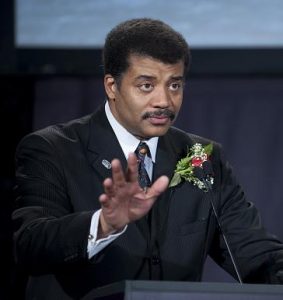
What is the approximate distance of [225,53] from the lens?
14.4 ft

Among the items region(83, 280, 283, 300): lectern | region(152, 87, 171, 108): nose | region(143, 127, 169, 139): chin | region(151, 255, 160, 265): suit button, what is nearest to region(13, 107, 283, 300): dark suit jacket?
region(151, 255, 160, 265): suit button

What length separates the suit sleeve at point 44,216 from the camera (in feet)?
8.04

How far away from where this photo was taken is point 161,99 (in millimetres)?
2775

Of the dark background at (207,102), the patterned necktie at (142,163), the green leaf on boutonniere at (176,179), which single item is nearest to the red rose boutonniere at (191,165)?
the green leaf on boutonniere at (176,179)

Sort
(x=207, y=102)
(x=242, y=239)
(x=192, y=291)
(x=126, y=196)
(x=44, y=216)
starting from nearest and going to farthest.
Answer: (x=192, y=291), (x=126, y=196), (x=44, y=216), (x=242, y=239), (x=207, y=102)

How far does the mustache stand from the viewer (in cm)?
279

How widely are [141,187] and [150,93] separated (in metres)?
0.28

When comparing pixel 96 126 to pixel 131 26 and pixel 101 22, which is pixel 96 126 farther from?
pixel 101 22

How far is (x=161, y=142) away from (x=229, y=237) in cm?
37

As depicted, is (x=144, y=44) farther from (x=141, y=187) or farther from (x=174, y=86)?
(x=141, y=187)

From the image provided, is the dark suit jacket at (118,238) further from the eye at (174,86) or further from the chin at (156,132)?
the eye at (174,86)

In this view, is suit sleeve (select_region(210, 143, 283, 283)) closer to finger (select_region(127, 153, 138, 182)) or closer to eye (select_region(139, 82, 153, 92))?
eye (select_region(139, 82, 153, 92))

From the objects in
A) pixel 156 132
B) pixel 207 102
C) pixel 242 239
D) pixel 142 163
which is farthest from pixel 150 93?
pixel 207 102

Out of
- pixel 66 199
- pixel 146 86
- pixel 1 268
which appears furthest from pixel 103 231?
pixel 1 268
